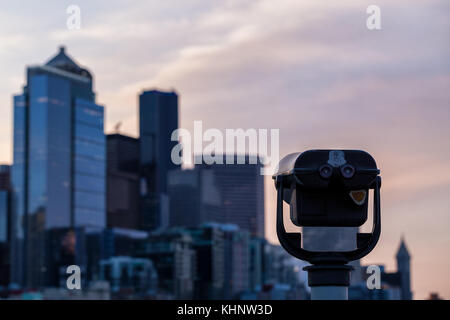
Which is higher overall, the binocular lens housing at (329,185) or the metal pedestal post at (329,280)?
the binocular lens housing at (329,185)

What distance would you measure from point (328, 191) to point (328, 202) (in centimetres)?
8

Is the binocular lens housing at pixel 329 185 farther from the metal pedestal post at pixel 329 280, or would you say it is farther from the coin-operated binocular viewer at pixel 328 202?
the metal pedestal post at pixel 329 280

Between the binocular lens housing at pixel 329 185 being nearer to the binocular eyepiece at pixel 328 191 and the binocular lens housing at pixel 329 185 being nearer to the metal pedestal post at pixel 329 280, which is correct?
the binocular eyepiece at pixel 328 191

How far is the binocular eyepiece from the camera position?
7129mm

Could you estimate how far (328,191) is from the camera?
732cm

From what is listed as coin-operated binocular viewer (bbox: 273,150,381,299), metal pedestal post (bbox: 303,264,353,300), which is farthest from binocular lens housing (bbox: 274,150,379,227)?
metal pedestal post (bbox: 303,264,353,300)

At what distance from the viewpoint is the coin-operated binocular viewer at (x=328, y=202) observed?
23.4 ft

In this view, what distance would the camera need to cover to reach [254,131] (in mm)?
13281

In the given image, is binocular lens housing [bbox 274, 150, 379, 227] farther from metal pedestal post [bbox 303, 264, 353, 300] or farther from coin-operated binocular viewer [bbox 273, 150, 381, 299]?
metal pedestal post [bbox 303, 264, 353, 300]

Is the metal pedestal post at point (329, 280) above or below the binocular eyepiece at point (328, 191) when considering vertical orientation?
below

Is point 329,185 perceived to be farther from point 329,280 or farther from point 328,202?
point 329,280

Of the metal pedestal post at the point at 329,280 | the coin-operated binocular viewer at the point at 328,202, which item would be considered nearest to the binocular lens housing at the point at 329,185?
the coin-operated binocular viewer at the point at 328,202

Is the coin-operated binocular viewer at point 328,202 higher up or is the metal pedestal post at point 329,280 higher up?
the coin-operated binocular viewer at point 328,202
